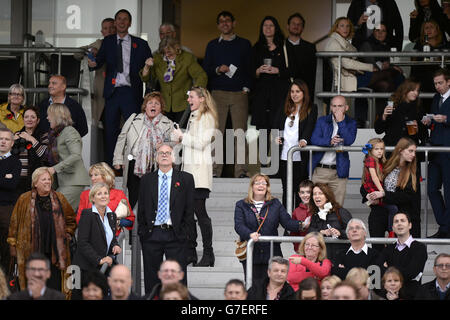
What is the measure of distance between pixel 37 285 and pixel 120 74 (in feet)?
18.3

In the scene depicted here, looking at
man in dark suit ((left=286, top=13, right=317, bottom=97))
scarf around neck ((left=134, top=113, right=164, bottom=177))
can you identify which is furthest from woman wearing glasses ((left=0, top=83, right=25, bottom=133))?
man in dark suit ((left=286, top=13, right=317, bottom=97))

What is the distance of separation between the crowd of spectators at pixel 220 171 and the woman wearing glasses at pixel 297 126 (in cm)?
2

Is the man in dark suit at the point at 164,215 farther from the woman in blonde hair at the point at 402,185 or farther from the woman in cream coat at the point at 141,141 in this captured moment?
the woman in blonde hair at the point at 402,185

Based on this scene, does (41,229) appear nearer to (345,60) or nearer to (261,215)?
(261,215)

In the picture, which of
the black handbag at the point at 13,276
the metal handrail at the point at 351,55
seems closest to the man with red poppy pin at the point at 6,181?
the black handbag at the point at 13,276

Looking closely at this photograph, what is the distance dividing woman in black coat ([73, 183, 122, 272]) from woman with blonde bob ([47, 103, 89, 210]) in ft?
4.57

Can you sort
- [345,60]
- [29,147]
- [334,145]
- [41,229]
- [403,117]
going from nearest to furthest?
1. [41,229]
2. [29,147]
3. [334,145]
4. [403,117]
5. [345,60]

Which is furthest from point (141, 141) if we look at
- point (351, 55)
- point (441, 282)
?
point (441, 282)

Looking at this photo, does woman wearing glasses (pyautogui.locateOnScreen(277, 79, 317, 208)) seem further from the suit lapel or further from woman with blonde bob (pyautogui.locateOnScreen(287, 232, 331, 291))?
woman with blonde bob (pyautogui.locateOnScreen(287, 232, 331, 291))

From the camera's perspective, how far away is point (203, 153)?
11.2 metres

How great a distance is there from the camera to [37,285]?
325 inches

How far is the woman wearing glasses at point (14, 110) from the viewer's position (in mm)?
12219
